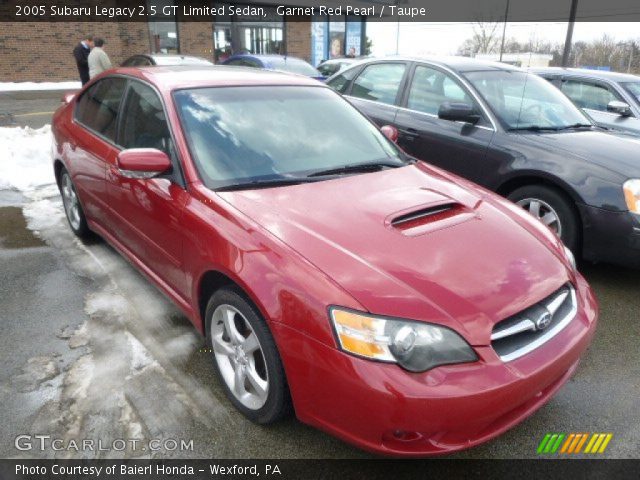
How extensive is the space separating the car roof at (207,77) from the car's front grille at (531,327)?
212 cm

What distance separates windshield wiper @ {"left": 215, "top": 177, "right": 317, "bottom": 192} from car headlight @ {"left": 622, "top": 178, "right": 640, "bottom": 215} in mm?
2340

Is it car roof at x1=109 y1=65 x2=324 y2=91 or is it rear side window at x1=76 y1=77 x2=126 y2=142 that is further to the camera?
rear side window at x1=76 y1=77 x2=126 y2=142

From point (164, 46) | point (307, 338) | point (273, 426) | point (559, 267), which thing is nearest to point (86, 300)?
point (273, 426)

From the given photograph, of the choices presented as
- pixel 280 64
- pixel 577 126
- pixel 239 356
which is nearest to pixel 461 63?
pixel 577 126

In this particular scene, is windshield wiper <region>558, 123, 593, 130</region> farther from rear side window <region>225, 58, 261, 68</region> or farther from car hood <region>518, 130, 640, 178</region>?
rear side window <region>225, 58, 261, 68</region>

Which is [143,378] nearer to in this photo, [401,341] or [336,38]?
[401,341]

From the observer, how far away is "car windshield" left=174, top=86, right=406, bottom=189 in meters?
2.62

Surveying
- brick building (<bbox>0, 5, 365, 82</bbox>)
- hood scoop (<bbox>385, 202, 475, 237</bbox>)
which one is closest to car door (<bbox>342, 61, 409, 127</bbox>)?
hood scoop (<bbox>385, 202, 475, 237</bbox>)

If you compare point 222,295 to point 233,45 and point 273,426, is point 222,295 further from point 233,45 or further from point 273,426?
point 233,45

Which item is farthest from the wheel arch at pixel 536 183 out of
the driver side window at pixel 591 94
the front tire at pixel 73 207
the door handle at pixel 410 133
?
the driver side window at pixel 591 94

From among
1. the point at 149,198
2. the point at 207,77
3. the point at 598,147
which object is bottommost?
the point at 149,198

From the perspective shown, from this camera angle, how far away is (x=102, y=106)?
12.3 feet

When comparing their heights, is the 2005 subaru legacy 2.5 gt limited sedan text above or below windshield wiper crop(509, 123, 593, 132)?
below

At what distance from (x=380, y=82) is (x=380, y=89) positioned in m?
0.09
